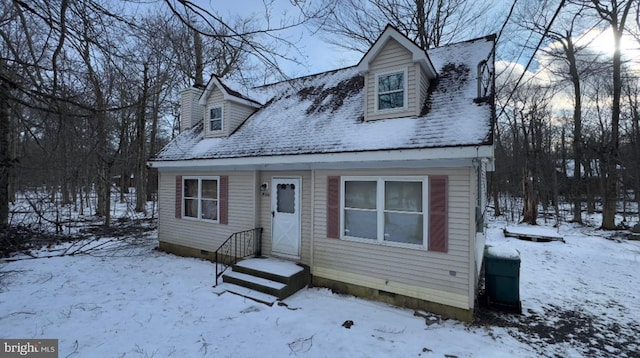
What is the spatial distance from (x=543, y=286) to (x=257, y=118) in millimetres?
9291

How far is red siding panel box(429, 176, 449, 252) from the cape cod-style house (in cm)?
2

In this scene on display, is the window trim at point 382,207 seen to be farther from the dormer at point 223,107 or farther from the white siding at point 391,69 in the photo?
the dormer at point 223,107

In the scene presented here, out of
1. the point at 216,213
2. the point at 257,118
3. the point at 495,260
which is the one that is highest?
the point at 257,118

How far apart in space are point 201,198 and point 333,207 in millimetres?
4744

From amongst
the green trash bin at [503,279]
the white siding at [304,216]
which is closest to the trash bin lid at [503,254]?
the green trash bin at [503,279]

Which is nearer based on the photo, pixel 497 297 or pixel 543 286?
pixel 497 297

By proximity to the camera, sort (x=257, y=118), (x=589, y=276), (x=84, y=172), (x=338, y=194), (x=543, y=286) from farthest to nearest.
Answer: (x=257, y=118)
(x=589, y=276)
(x=543, y=286)
(x=338, y=194)
(x=84, y=172)

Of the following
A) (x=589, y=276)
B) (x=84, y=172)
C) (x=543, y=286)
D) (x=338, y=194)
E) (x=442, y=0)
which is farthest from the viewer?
(x=442, y=0)

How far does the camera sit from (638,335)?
5.25 metres

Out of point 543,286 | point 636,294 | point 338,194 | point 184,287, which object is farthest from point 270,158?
point 636,294

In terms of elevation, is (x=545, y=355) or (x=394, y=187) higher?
(x=394, y=187)

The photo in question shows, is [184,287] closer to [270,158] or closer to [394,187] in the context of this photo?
[270,158]

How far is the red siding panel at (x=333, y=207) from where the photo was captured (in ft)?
22.8

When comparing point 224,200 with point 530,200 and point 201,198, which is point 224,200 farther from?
point 530,200
